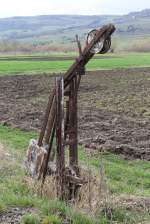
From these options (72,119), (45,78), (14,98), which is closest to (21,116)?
(14,98)

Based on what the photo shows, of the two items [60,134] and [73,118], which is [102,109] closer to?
[73,118]

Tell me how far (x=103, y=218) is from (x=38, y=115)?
1501 centimetres

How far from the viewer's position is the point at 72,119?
30.5ft

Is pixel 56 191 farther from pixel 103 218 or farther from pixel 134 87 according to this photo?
pixel 134 87

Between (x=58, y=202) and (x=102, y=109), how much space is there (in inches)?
634

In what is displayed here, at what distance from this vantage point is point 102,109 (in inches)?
950

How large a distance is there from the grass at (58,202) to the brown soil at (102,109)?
1.59 m

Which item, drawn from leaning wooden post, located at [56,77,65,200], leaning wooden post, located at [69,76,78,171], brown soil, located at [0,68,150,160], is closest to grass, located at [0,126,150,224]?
leaning wooden post, located at [56,77,65,200]

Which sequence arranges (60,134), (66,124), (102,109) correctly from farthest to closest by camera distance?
(102,109) → (66,124) → (60,134)

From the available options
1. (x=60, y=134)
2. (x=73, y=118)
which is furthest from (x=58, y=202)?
(x=73, y=118)

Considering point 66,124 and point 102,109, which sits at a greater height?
point 66,124

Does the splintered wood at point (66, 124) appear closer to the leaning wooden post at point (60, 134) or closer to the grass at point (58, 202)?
the leaning wooden post at point (60, 134)

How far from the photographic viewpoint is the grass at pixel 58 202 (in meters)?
7.61

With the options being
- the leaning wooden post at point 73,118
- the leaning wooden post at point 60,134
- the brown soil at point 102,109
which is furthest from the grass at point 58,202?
the brown soil at point 102,109
